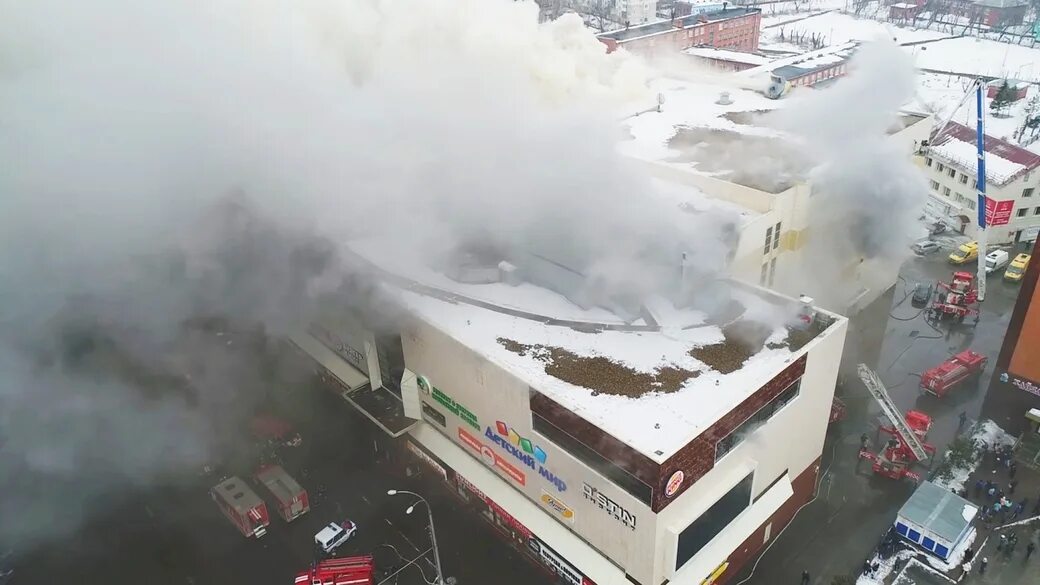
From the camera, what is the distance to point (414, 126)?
16.6 meters

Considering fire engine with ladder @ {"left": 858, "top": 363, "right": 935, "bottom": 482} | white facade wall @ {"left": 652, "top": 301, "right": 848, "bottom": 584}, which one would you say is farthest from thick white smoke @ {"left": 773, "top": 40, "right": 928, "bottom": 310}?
white facade wall @ {"left": 652, "top": 301, "right": 848, "bottom": 584}

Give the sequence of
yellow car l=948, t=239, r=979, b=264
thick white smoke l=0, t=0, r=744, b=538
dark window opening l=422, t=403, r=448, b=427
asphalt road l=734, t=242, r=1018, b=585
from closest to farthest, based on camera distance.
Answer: thick white smoke l=0, t=0, r=744, b=538, asphalt road l=734, t=242, r=1018, b=585, dark window opening l=422, t=403, r=448, b=427, yellow car l=948, t=239, r=979, b=264

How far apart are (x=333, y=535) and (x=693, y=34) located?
46.1m

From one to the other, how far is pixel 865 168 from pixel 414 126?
11.8 m

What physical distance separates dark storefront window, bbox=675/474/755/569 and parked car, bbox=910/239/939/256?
20.2 meters

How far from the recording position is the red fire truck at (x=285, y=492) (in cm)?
1600

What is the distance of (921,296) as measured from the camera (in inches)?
982

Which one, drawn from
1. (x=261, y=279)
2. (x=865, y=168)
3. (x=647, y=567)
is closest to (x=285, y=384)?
(x=261, y=279)

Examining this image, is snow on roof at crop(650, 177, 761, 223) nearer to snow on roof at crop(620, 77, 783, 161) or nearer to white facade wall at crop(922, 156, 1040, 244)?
snow on roof at crop(620, 77, 783, 161)

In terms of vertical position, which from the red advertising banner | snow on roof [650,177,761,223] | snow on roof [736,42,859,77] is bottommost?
the red advertising banner

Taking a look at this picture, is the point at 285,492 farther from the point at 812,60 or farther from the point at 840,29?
the point at 840,29

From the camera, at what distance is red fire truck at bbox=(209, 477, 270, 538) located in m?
15.7

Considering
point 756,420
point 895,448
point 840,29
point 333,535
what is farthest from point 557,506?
point 840,29

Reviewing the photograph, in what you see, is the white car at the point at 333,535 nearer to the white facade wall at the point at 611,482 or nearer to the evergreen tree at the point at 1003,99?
the white facade wall at the point at 611,482
